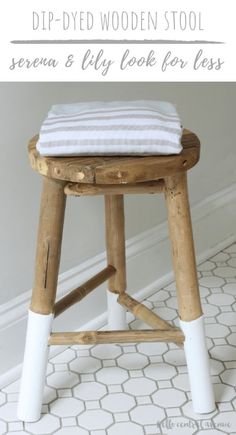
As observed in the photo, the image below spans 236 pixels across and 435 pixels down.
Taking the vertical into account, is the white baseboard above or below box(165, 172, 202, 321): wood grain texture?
below

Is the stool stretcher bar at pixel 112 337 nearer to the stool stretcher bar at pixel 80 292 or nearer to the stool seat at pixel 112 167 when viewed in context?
the stool stretcher bar at pixel 80 292

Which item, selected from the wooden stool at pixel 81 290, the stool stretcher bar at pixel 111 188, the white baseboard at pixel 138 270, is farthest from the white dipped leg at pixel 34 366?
the stool stretcher bar at pixel 111 188

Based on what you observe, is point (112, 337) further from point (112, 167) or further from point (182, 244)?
point (112, 167)

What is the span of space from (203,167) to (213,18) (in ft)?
1.34

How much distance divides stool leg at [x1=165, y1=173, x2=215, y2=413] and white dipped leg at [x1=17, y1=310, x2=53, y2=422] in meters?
0.24

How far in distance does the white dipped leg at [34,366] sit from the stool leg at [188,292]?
243 mm

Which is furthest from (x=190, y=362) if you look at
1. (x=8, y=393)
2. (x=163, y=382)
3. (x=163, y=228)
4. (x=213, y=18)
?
(x=213, y=18)

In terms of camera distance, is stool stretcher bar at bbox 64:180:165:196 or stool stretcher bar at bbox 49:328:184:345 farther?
stool stretcher bar at bbox 49:328:184:345

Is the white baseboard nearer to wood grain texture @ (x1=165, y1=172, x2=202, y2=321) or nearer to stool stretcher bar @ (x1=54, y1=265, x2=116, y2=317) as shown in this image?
stool stretcher bar @ (x1=54, y1=265, x2=116, y2=317)

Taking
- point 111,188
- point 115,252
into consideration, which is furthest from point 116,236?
point 111,188

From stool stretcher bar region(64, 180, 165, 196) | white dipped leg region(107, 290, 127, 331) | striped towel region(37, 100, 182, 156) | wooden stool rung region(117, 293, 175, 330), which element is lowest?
white dipped leg region(107, 290, 127, 331)

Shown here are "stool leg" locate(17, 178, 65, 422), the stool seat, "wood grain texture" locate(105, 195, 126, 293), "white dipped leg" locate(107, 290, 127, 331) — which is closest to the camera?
the stool seat

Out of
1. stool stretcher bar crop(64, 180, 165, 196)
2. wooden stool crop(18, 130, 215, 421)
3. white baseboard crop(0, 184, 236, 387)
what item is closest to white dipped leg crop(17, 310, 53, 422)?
wooden stool crop(18, 130, 215, 421)

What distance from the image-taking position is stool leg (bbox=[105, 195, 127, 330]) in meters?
1.54
